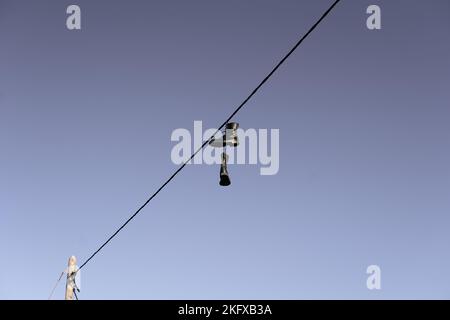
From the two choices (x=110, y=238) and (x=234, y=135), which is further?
(x=110, y=238)

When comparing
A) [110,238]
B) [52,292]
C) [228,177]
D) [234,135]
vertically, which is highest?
[234,135]

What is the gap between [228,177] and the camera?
25.7ft
